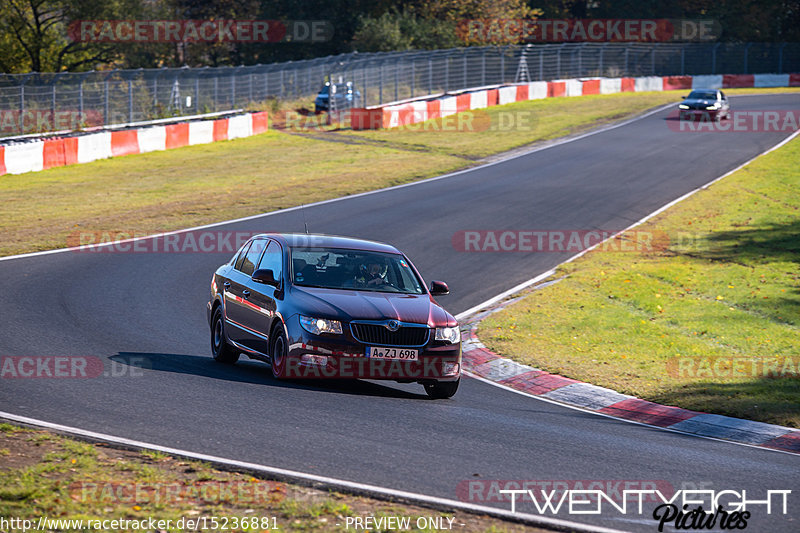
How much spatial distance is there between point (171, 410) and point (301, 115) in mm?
39871

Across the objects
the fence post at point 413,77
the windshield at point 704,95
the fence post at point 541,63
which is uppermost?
the fence post at point 541,63

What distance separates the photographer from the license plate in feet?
33.1

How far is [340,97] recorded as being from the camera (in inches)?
1893

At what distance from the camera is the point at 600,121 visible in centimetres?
4491

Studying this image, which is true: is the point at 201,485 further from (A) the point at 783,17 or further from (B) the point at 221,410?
(A) the point at 783,17

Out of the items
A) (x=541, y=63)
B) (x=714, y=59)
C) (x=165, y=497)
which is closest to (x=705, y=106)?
(x=541, y=63)

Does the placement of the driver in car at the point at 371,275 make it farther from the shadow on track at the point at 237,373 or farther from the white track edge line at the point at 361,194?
the white track edge line at the point at 361,194

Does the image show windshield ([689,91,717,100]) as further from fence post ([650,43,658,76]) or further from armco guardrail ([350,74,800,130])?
fence post ([650,43,658,76])

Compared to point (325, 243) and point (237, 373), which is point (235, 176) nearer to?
point (325, 243)

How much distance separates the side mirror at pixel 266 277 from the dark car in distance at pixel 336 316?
1 centimetres

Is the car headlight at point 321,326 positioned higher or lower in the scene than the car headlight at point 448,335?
higher

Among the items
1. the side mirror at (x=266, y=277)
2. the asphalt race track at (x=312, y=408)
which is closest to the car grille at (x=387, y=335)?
the asphalt race track at (x=312, y=408)

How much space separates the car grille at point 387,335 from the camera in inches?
398

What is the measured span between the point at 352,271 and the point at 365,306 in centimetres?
93
